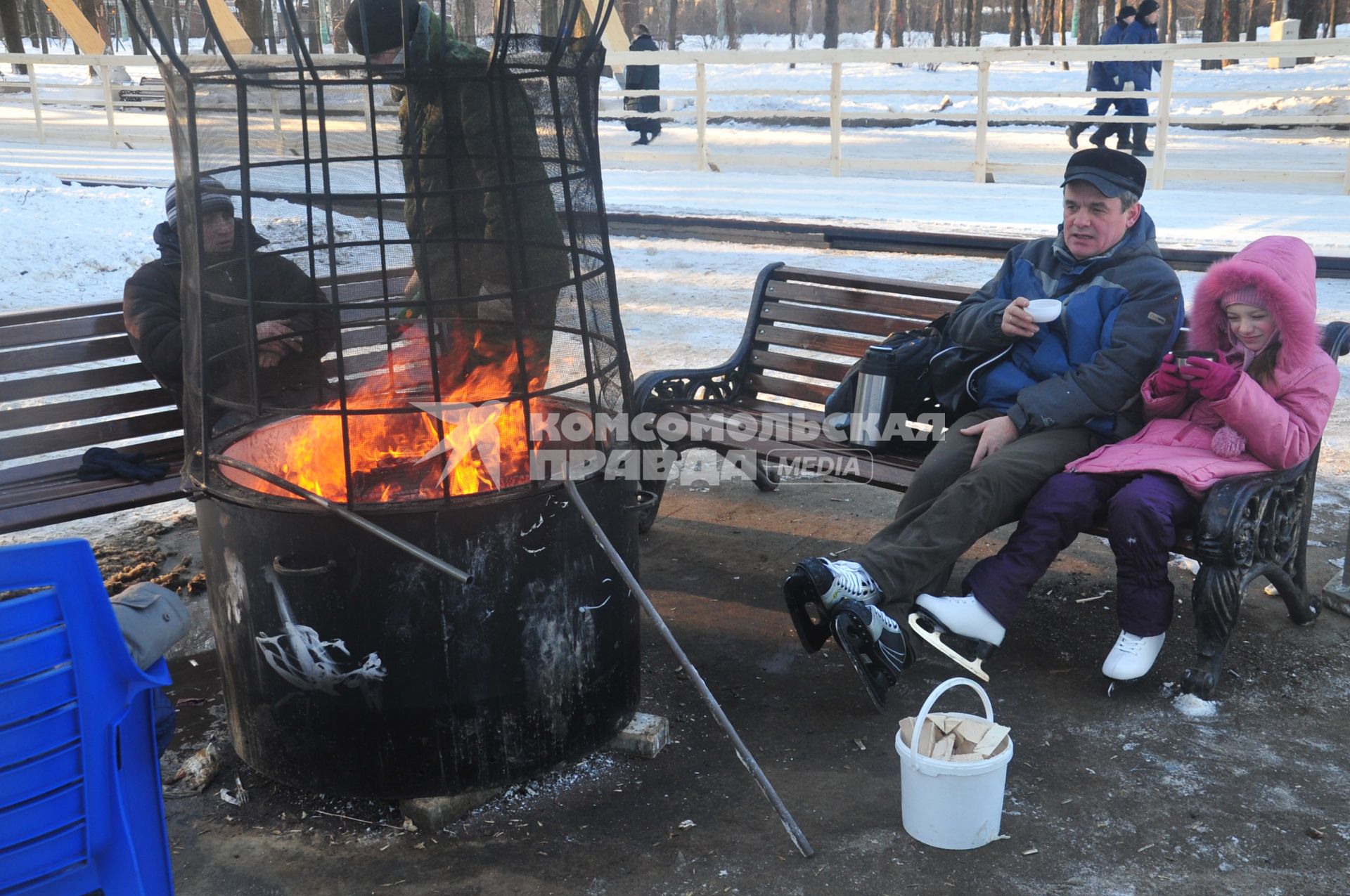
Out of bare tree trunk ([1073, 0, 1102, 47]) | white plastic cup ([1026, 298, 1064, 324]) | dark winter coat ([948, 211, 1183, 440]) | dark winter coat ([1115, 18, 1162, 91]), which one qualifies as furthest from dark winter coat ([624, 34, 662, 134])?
white plastic cup ([1026, 298, 1064, 324])

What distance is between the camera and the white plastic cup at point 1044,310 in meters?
3.92

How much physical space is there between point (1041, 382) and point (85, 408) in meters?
3.39

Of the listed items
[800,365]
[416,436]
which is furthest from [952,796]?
[800,365]

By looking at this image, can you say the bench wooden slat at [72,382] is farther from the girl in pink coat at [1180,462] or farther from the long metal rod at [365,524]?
the girl in pink coat at [1180,462]

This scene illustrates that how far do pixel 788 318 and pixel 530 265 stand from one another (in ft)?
6.96

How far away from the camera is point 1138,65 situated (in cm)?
1596

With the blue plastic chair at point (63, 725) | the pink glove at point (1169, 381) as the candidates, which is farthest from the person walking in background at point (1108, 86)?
the blue plastic chair at point (63, 725)

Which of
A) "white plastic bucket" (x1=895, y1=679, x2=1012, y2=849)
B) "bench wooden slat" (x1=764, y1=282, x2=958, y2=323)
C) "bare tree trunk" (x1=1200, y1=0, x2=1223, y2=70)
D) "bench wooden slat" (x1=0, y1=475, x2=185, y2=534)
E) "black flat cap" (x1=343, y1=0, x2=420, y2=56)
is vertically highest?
"bare tree trunk" (x1=1200, y1=0, x2=1223, y2=70)

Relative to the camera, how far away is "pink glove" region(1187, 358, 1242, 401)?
3.48 meters

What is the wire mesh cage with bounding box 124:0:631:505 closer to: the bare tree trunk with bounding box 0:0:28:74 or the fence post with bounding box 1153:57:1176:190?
the fence post with bounding box 1153:57:1176:190

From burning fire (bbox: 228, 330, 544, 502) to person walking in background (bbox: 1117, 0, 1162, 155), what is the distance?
14.1m

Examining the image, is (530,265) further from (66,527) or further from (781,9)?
(781,9)

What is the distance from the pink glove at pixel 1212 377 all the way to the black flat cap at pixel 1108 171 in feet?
2.24

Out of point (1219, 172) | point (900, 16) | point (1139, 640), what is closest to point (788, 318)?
point (1139, 640)
